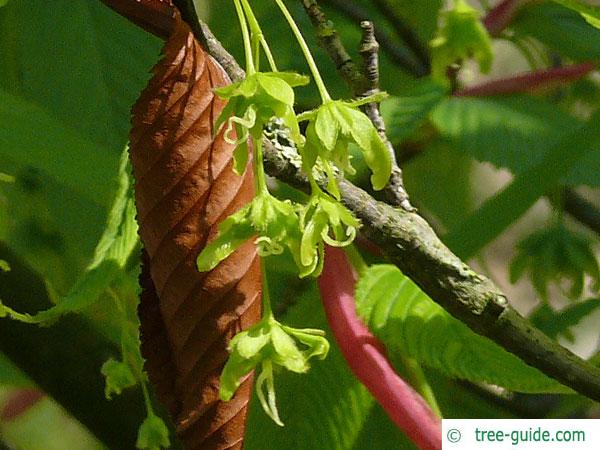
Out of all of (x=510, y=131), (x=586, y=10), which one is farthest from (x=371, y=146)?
(x=510, y=131)

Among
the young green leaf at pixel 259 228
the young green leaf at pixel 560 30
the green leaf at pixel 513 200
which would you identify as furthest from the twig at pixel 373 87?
the young green leaf at pixel 560 30

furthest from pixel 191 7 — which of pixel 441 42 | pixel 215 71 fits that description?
pixel 441 42

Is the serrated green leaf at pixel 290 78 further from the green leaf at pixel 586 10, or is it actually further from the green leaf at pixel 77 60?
the green leaf at pixel 77 60

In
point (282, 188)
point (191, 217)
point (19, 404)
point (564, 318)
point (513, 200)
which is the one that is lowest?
point (19, 404)

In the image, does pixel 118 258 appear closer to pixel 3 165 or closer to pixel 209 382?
pixel 209 382

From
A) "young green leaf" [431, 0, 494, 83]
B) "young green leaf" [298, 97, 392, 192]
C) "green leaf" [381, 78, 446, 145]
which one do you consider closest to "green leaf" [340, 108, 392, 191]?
"young green leaf" [298, 97, 392, 192]

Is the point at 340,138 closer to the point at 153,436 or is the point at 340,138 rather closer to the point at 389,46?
the point at 153,436
